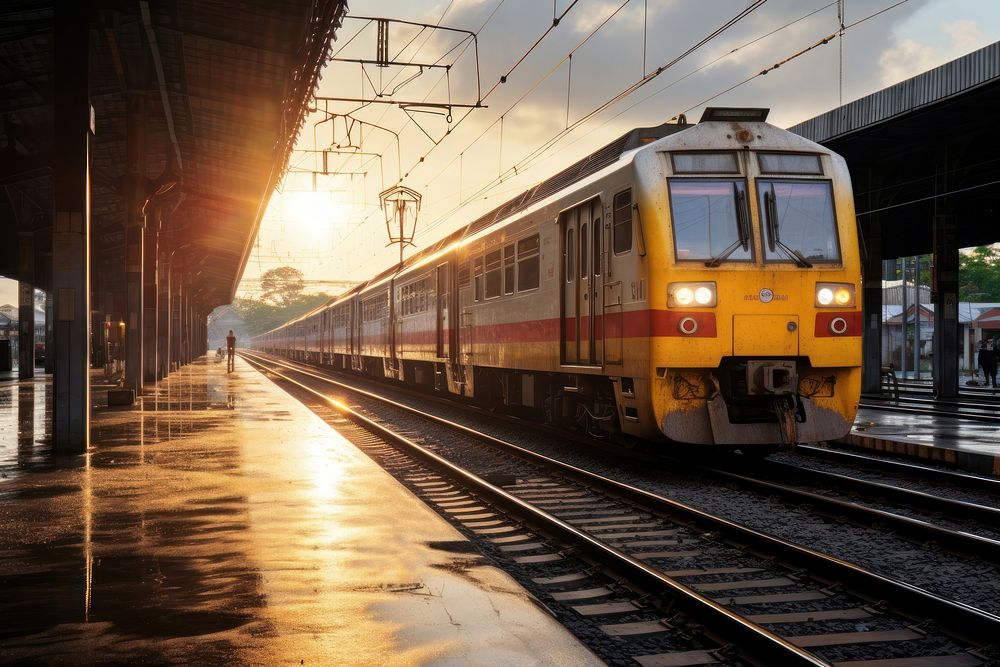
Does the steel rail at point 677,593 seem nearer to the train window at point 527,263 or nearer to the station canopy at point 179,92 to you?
the train window at point 527,263

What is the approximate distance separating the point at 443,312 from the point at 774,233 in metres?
10.5

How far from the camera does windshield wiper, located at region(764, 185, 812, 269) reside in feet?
31.7

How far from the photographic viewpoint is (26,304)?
31.7 meters

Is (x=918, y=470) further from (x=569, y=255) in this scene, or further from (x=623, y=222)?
(x=569, y=255)

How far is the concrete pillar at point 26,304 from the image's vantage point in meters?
28.7

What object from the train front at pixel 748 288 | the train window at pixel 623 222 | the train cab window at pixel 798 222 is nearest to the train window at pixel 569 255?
the train window at pixel 623 222

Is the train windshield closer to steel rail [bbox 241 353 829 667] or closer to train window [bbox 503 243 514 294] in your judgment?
steel rail [bbox 241 353 829 667]

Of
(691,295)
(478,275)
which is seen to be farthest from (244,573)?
(478,275)

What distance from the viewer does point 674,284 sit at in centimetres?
931

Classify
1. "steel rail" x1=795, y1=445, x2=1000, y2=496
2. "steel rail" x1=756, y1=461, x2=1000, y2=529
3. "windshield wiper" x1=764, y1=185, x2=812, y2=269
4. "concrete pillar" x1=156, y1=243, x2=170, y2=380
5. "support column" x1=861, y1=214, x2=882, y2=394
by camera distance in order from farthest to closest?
"concrete pillar" x1=156, y1=243, x2=170, y2=380 → "support column" x1=861, y1=214, x2=882, y2=394 → "windshield wiper" x1=764, y1=185, x2=812, y2=269 → "steel rail" x1=795, y1=445, x2=1000, y2=496 → "steel rail" x1=756, y1=461, x2=1000, y2=529

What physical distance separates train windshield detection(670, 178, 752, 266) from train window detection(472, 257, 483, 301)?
275 inches

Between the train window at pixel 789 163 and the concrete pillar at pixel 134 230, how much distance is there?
12.6m

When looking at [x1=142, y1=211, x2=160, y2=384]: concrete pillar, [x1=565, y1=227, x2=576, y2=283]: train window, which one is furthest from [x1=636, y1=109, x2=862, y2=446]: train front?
[x1=142, y1=211, x2=160, y2=384]: concrete pillar

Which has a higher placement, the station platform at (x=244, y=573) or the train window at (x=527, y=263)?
the train window at (x=527, y=263)
